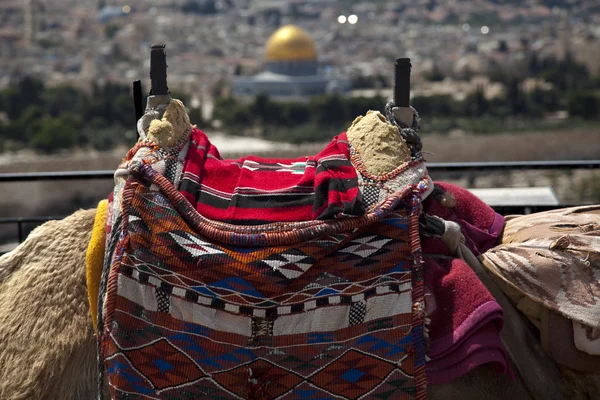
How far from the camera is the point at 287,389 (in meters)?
1.95

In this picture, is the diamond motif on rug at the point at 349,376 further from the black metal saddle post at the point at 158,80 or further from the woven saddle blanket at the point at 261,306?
the black metal saddle post at the point at 158,80

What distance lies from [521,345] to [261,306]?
2.11ft

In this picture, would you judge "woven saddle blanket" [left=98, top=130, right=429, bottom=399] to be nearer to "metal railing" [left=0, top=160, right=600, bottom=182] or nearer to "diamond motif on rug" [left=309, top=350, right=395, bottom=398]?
"diamond motif on rug" [left=309, top=350, right=395, bottom=398]

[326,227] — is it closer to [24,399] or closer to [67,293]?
[67,293]

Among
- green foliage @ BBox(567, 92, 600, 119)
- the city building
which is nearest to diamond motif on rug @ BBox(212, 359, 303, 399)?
green foliage @ BBox(567, 92, 600, 119)

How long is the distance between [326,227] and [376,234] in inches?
5.4

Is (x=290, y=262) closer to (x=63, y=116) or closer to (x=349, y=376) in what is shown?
(x=349, y=376)

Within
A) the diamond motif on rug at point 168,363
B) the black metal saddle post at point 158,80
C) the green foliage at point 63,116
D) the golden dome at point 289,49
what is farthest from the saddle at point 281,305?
the golden dome at point 289,49

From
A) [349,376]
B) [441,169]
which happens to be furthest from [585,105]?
[349,376]

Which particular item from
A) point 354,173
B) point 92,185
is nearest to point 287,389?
point 354,173

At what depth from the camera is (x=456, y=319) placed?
1.99 metres

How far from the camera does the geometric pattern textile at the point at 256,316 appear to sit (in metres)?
1.93

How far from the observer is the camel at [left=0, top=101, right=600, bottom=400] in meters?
2.03

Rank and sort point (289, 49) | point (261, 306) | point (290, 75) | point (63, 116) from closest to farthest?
point (261, 306) < point (63, 116) < point (290, 75) < point (289, 49)
